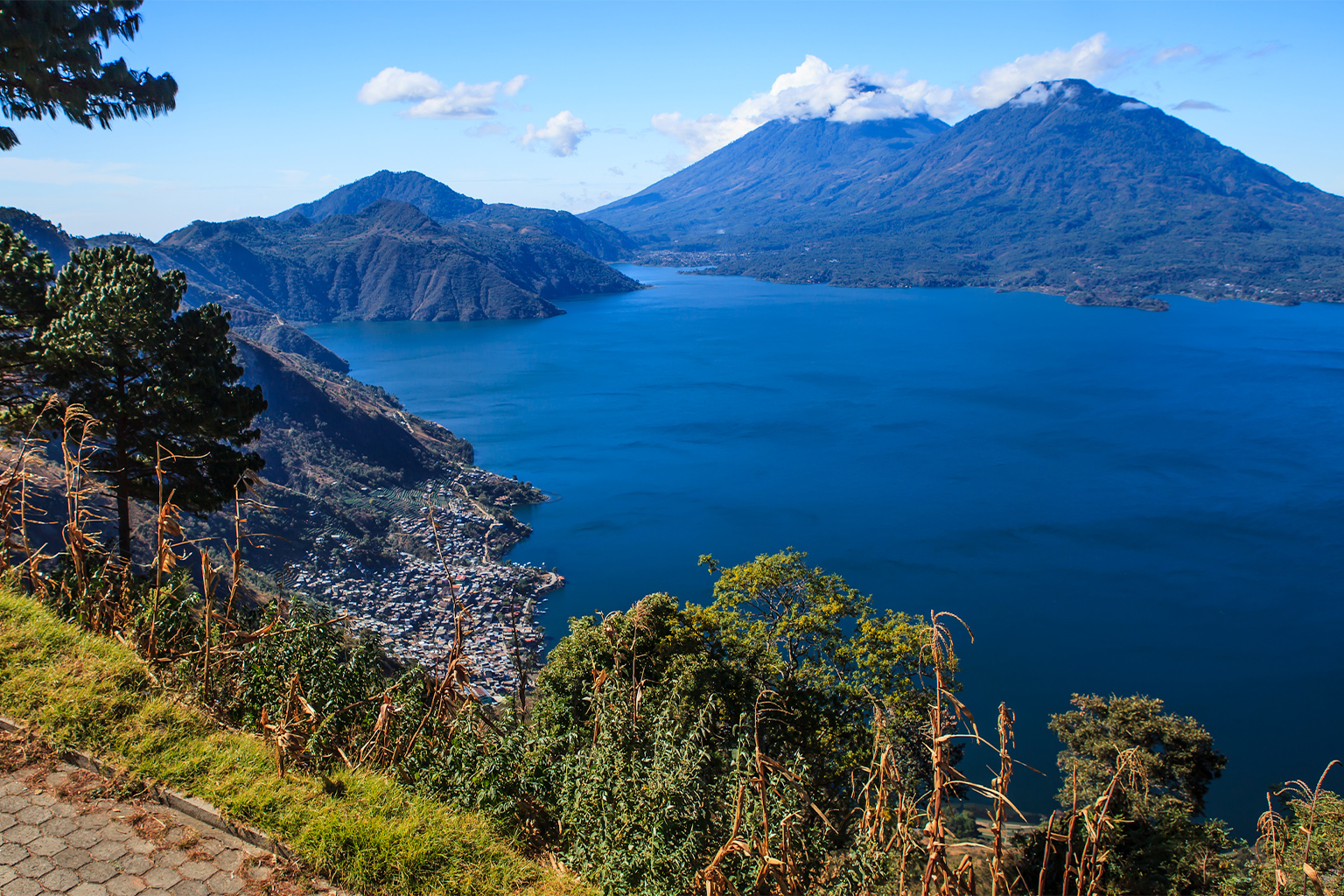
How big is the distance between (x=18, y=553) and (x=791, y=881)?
10490mm

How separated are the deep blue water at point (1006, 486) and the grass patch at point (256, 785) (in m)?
16.8

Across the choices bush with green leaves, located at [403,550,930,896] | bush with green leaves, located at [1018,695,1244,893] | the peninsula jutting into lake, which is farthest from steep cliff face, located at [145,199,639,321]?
bush with green leaves, located at [403,550,930,896]

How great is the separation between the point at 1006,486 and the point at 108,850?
124ft

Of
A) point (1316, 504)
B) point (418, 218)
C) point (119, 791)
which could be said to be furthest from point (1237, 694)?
point (418, 218)

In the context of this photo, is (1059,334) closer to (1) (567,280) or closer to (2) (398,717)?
(1) (567,280)

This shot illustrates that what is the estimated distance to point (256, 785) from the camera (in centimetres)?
305

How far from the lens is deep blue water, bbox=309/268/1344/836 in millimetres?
21844

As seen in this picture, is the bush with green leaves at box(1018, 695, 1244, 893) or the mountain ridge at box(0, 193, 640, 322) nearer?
the bush with green leaves at box(1018, 695, 1244, 893)

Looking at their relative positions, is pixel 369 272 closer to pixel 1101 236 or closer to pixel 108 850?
pixel 108 850

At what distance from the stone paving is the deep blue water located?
17425 mm

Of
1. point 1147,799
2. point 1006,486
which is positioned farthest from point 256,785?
point 1006,486

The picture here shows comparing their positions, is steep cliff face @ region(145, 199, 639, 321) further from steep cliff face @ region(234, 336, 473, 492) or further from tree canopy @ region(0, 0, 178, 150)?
tree canopy @ region(0, 0, 178, 150)

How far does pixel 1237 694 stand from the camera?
68.5 ft

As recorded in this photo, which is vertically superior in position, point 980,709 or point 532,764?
point 532,764
